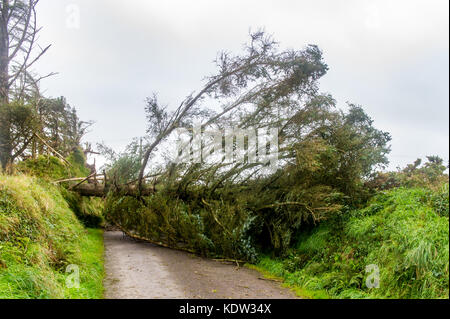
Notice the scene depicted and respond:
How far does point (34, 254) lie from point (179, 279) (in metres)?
2.69

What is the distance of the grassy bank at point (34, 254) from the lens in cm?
404

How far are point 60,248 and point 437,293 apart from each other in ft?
20.7

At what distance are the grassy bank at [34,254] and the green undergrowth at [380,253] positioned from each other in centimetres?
401

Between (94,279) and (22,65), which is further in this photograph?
(22,65)

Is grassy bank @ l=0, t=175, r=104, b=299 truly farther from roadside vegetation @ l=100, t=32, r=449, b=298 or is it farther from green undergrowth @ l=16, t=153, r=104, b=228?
green undergrowth @ l=16, t=153, r=104, b=228

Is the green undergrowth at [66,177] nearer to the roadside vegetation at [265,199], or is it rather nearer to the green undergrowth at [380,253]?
the roadside vegetation at [265,199]

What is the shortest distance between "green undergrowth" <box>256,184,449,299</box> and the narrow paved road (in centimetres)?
70

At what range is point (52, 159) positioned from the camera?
13227mm

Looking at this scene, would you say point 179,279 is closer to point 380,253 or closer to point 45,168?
point 380,253

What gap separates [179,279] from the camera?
20.4 feet

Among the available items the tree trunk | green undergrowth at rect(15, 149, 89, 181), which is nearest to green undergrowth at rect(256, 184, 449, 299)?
green undergrowth at rect(15, 149, 89, 181)
